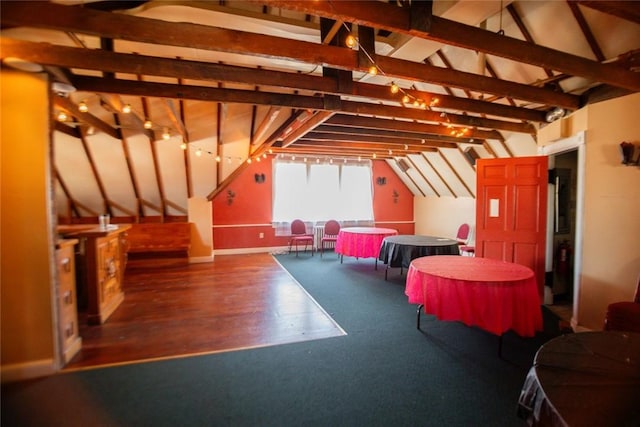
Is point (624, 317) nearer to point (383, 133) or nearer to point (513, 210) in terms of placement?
point (513, 210)

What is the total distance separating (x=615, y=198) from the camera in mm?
3059

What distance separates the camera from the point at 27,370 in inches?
98.0

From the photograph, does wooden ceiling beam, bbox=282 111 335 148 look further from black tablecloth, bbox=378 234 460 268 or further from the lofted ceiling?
black tablecloth, bbox=378 234 460 268

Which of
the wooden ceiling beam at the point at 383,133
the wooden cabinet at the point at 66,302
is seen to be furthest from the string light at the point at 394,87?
the wooden cabinet at the point at 66,302

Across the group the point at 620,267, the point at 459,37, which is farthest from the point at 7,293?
the point at 620,267

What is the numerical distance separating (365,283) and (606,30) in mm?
4119

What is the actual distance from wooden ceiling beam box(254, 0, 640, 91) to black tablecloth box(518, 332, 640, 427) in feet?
6.22

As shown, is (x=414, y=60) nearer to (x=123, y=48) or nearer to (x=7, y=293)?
(x=123, y=48)

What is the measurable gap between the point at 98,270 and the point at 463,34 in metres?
4.25

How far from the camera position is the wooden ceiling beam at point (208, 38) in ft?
6.22

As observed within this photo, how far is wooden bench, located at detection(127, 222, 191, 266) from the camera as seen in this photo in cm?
665

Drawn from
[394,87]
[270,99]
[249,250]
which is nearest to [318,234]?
[249,250]

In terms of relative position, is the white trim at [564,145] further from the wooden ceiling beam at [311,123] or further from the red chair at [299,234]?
the red chair at [299,234]

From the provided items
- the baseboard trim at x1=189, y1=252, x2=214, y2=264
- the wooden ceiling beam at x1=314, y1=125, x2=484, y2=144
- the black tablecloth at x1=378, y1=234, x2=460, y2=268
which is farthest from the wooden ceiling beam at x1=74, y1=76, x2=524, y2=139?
the baseboard trim at x1=189, y1=252, x2=214, y2=264
